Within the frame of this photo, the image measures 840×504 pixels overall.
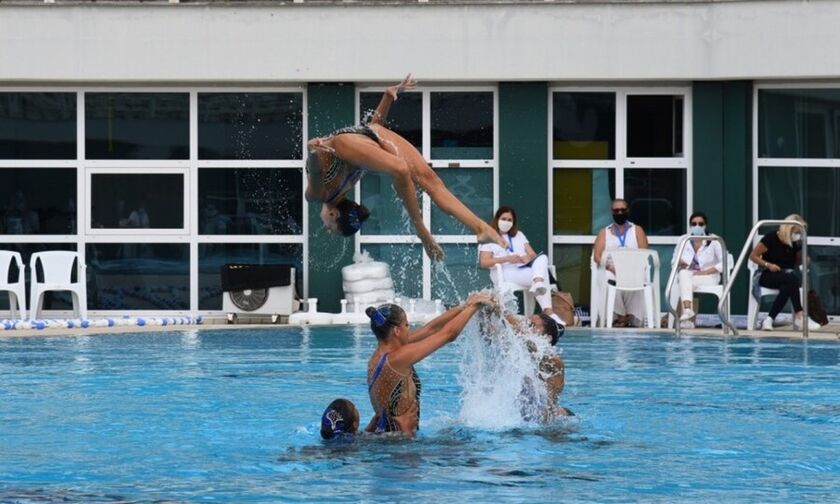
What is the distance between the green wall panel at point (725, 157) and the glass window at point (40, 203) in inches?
316

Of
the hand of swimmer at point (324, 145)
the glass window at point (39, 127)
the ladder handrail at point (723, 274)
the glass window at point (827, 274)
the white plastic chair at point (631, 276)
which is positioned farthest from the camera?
the glass window at point (39, 127)

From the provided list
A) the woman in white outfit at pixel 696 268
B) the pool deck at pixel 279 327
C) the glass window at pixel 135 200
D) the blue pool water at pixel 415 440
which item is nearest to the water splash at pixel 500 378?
the blue pool water at pixel 415 440

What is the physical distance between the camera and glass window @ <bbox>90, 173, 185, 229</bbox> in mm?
22562

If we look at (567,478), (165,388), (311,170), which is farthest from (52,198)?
(567,478)

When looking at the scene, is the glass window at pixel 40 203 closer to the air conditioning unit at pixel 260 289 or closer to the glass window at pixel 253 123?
the glass window at pixel 253 123

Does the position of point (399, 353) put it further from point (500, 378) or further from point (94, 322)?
point (94, 322)

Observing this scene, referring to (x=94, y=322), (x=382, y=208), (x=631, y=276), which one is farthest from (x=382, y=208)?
(x=94, y=322)

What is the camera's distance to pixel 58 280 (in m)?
21.5

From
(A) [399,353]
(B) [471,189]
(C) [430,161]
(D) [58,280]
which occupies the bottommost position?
(A) [399,353]

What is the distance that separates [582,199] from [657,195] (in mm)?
954

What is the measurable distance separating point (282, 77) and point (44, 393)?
8689mm

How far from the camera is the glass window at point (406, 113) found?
73.3 ft

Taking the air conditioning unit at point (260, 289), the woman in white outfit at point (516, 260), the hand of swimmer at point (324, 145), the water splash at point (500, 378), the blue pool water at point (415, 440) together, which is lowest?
the blue pool water at point (415, 440)

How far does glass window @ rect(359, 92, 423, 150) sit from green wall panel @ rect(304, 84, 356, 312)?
28 centimetres
